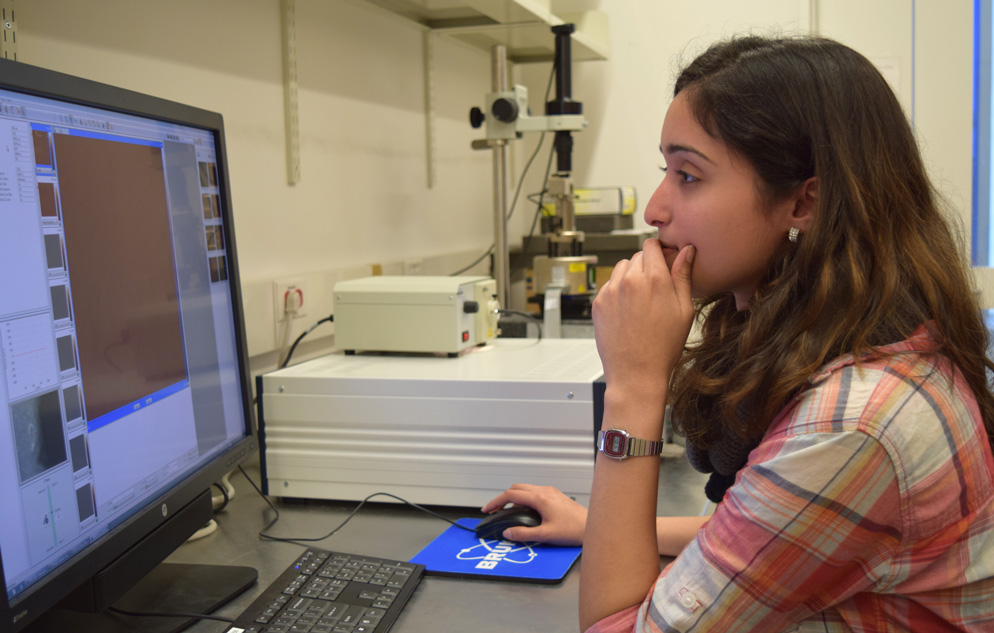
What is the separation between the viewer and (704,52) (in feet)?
2.72

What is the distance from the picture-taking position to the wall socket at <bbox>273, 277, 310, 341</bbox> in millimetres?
1565

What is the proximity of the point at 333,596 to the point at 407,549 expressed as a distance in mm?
191

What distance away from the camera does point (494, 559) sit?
3.26 ft

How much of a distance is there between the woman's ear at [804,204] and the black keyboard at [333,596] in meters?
0.55

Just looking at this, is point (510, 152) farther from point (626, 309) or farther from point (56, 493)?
point (56, 493)

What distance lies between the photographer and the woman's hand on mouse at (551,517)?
102 cm

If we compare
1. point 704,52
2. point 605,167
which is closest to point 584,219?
point 605,167

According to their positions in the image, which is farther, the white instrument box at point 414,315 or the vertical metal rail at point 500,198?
the vertical metal rail at point 500,198

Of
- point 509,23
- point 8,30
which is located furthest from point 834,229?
point 509,23

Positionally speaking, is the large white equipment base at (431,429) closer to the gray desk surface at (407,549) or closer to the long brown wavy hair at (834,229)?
the gray desk surface at (407,549)

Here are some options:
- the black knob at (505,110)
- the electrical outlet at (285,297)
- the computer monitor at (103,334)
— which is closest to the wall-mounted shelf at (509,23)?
the black knob at (505,110)

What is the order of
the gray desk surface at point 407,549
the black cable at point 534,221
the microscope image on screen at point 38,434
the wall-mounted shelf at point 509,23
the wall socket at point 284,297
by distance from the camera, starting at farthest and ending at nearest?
the black cable at point 534,221
the wall-mounted shelf at point 509,23
the wall socket at point 284,297
the gray desk surface at point 407,549
the microscope image on screen at point 38,434

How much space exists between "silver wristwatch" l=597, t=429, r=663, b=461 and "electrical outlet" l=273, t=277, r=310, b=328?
3.07 feet

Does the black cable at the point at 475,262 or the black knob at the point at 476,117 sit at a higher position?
the black knob at the point at 476,117
